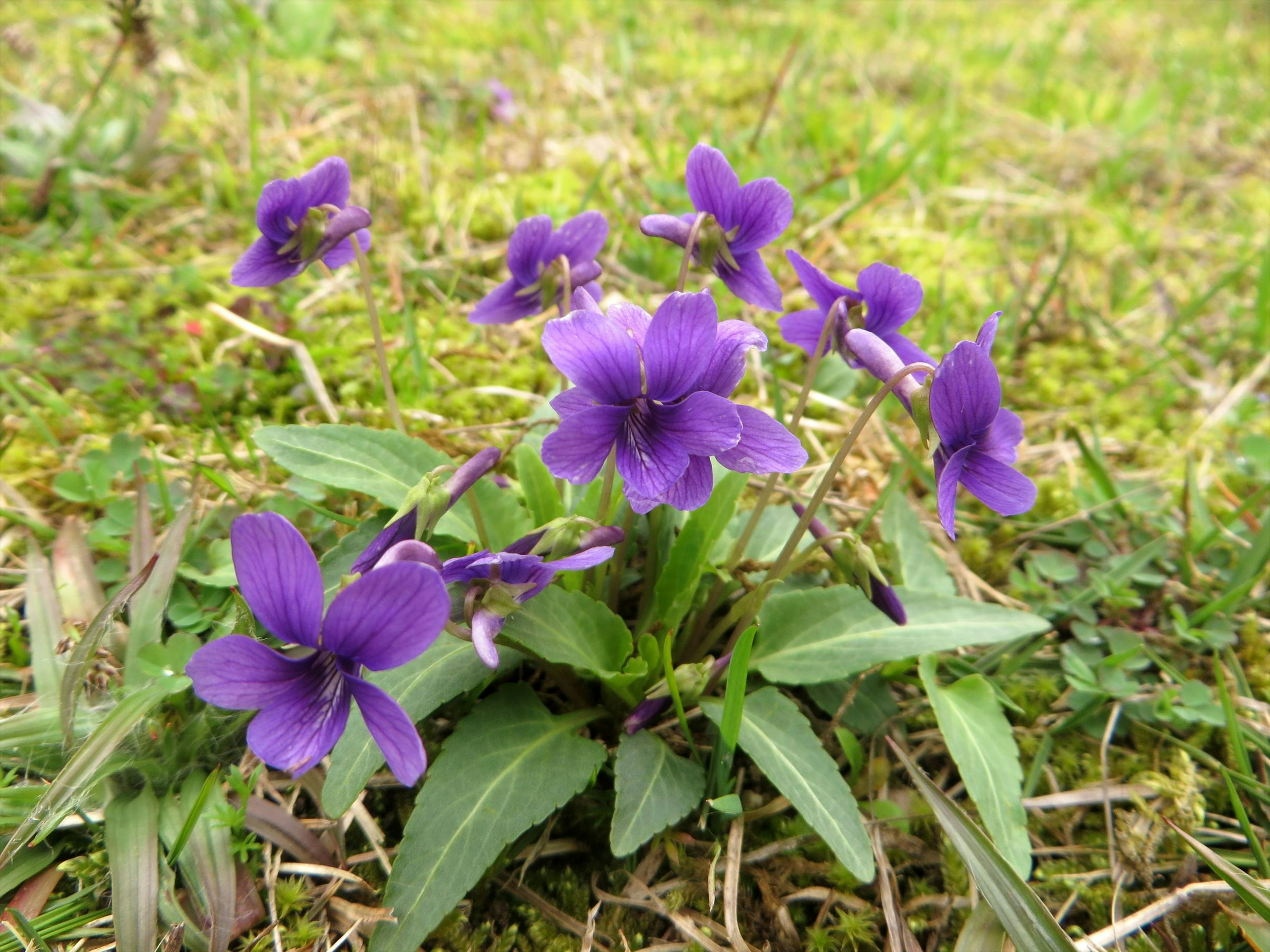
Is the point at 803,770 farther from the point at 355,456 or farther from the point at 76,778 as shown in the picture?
the point at 76,778

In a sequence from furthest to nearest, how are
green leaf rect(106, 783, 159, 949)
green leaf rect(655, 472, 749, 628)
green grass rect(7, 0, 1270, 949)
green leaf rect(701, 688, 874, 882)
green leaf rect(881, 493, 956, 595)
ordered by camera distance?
green grass rect(7, 0, 1270, 949) < green leaf rect(881, 493, 956, 595) < green leaf rect(655, 472, 749, 628) < green leaf rect(701, 688, 874, 882) < green leaf rect(106, 783, 159, 949)

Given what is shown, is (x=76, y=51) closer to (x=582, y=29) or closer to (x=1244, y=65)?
(x=582, y=29)

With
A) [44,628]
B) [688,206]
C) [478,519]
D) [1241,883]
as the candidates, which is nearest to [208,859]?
[44,628]

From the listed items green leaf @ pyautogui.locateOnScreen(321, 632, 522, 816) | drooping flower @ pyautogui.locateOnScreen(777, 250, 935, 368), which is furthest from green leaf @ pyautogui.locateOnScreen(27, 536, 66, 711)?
drooping flower @ pyautogui.locateOnScreen(777, 250, 935, 368)

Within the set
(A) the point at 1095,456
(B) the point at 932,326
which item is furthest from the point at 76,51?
(A) the point at 1095,456

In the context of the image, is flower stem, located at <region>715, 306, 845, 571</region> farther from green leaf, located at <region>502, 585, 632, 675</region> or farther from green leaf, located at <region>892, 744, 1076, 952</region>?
green leaf, located at <region>892, 744, 1076, 952</region>

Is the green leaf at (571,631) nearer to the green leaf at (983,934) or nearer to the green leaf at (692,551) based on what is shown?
the green leaf at (692,551)

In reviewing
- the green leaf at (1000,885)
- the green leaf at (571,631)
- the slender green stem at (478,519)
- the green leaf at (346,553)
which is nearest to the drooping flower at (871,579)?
the green leaf at (1000,885)
